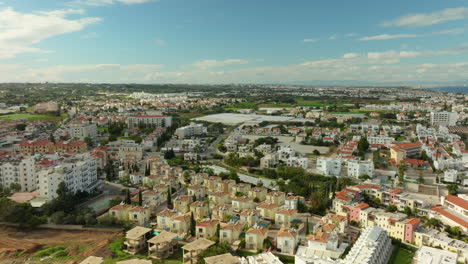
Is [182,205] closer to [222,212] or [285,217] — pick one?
[222,212]

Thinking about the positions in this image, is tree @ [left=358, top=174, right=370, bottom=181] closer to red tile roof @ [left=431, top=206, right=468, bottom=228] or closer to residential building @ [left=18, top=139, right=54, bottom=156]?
red tile roof @ [left=431, top=206, right=468, bottom=228]

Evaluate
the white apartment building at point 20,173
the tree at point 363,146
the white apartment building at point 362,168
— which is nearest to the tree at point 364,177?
the white apartment building at point 362,168

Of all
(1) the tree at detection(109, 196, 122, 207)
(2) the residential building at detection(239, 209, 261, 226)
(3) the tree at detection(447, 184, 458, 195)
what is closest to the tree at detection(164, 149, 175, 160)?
(1) the tree at detection(109, 196, 122, 207)

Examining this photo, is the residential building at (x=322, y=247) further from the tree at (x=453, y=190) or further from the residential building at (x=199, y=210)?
the tree at (x=453, y=190)


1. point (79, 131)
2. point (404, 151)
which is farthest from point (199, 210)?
point (79, 131)

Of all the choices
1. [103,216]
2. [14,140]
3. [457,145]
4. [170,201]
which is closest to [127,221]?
[103,216]
